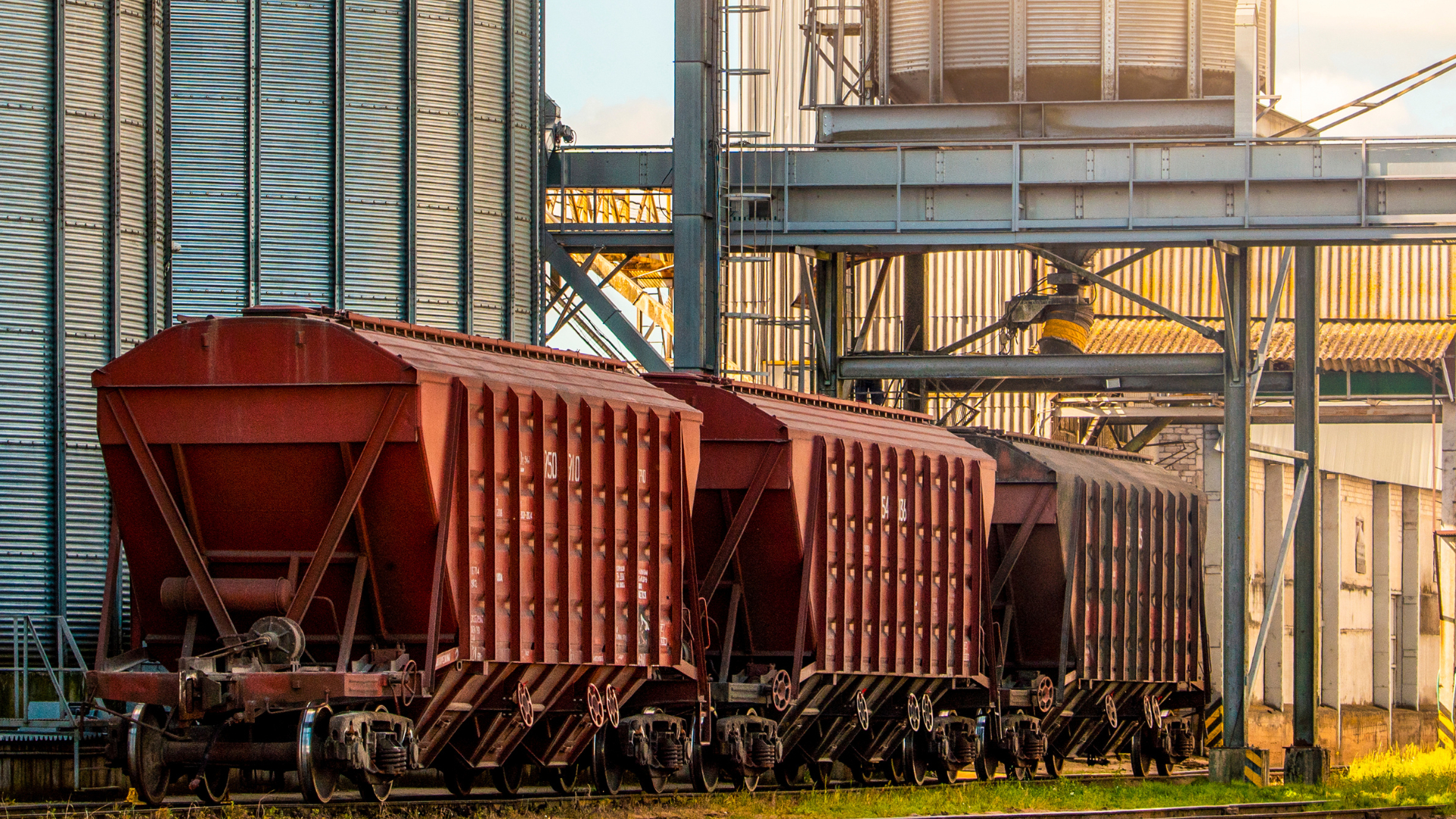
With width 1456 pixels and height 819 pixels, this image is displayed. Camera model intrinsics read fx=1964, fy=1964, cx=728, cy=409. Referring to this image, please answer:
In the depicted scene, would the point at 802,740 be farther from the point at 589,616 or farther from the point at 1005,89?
the point at 1005,89

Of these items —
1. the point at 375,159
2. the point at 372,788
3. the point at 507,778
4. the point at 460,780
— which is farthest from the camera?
the point at 375,159

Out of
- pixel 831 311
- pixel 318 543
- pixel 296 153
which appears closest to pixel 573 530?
pixel 318 543

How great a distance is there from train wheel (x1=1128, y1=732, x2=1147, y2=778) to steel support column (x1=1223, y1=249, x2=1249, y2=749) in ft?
6.96

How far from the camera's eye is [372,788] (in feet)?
49.2

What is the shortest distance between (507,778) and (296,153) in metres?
9.60

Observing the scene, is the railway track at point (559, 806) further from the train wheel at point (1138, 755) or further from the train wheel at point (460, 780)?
the train wheel at point (1138, 755)

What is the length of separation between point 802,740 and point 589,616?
5.62 m

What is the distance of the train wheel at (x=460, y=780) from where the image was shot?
1736 cm

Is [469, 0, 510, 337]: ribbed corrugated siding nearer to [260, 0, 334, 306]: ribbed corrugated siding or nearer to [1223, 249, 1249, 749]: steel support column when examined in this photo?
[260, 0, 334, 306]: ribbed corrugated siding

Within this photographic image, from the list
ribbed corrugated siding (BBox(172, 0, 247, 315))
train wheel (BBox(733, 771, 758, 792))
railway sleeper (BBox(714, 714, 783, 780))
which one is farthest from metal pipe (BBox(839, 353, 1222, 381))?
train wheel (BBox(733, 771, 758, 792))

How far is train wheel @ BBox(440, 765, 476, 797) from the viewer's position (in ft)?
57.0

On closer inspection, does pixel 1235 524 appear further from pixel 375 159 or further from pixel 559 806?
pixel 559 806

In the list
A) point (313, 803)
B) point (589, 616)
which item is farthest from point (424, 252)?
point (313, 803)

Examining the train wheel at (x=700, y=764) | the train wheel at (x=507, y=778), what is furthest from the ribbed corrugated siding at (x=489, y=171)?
the train wheel at (x=507, y=778)
